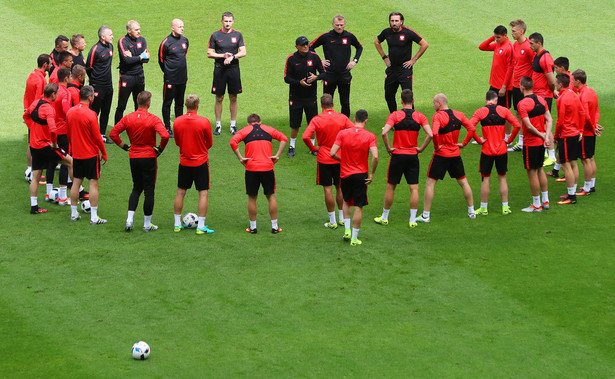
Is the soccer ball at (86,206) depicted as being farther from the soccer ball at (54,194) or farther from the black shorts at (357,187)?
the black shorts at (357,187)

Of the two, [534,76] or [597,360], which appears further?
[534,76]

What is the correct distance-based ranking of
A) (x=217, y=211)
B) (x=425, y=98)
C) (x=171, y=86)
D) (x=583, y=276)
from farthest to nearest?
1. (x=425, y=98)
2. (x=171, y=86)
3. (x=217, y=211)
4. (x=583, y=276)

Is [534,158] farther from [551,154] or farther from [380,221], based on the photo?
[551,154]

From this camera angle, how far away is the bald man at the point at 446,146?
13.2 metres

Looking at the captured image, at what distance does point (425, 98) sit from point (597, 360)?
11.9m

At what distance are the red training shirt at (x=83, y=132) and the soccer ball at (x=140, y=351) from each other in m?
4.93

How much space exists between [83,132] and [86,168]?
59cm

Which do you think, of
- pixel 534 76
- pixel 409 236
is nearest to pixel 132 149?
pixel 409 236

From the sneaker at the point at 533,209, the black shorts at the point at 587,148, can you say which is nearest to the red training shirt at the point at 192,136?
the sneaker at the point at 533,209

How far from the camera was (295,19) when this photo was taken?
81.1 ft

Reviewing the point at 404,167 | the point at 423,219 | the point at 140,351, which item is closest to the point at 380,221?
the point at 423,219

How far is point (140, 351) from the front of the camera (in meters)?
8.93

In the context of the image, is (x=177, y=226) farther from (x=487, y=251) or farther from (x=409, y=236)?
(x=487, y=251)

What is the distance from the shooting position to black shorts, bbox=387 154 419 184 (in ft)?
43.4
